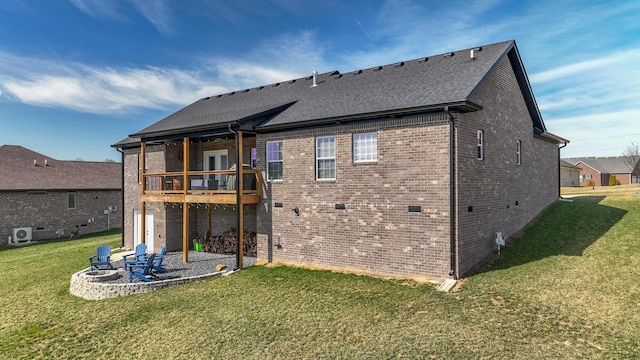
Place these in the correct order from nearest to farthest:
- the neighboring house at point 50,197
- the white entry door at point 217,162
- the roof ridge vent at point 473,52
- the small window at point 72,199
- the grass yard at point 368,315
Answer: the grass yard at point 368,315, the roof ridge vent at point 473,52, the white entry door at point 217,162, the neighboring house at point 50,197, the small window at point 72,199

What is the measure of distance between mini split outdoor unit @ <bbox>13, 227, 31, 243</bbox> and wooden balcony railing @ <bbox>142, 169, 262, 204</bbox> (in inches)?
611

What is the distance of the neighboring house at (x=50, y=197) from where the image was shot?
1004 inches

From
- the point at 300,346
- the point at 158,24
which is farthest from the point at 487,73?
the point at 158,24

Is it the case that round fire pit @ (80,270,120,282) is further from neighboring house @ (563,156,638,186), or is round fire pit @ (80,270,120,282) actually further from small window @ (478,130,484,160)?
neighboring house @ (563,156,638,186)

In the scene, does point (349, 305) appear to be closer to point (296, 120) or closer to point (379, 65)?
point (296, 120)

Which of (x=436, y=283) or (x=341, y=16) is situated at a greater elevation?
(x=341, y=16)

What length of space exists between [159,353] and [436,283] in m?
7.13

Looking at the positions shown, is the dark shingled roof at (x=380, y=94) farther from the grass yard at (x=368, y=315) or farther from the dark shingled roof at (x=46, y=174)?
the dark shingled roof at (x=46, y=174)

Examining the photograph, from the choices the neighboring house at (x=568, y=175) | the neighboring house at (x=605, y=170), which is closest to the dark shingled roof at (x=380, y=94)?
the neighboring house at (x=568, y=175)

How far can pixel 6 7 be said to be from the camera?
1554 centimetres

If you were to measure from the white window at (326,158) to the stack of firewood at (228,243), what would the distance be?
4.68m

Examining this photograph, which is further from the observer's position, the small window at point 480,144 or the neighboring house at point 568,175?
the neighboring house at point 568,175

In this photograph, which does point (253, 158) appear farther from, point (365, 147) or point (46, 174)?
point (46, 174)

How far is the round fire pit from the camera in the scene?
40.1ft
